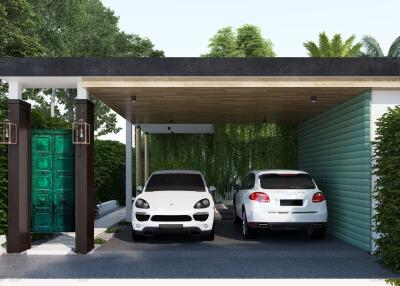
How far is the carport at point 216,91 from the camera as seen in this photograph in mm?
9711

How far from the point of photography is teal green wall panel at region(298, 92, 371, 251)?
10430 mm

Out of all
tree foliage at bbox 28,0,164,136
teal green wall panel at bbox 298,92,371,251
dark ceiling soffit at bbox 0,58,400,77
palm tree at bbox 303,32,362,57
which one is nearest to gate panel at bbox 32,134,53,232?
dark ceiling soffit at bbox 0,58,400,77

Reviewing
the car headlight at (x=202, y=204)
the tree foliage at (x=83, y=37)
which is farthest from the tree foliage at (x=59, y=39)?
the car headlight at (x=202, y=204)

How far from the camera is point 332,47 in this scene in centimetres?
4059

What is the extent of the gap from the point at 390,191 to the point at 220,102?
190 inches

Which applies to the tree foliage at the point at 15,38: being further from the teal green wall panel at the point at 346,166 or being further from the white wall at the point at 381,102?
the white wall at the point at 381,102

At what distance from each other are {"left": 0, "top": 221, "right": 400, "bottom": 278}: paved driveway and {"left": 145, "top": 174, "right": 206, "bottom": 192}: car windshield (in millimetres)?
1147

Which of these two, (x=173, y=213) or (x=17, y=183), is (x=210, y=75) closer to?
(x=173, y=213)

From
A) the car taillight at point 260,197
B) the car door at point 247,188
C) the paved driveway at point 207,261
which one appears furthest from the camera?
the car door at point 247,188

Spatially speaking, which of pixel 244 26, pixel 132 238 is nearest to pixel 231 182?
pixel 132 238

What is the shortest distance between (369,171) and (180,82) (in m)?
3.70

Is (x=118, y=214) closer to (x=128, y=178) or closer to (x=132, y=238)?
(x=128, y=178)

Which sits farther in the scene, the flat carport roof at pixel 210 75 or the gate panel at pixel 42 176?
the gate panel at pixel 42 176

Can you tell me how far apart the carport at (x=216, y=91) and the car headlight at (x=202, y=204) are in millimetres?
2089
